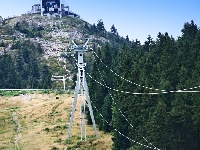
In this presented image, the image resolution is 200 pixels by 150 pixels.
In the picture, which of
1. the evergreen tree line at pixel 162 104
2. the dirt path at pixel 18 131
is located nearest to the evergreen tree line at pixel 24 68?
the dirt path at pixel 18 131

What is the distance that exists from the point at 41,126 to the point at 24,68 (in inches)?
2940

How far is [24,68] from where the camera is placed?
132 metres

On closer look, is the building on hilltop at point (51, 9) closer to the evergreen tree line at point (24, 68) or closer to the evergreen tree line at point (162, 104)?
the evergreen tree line at point (24, 68)

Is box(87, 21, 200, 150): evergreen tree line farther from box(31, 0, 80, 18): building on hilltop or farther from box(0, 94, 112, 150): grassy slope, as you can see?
box(31, 0, 80, 18): building on hilltop

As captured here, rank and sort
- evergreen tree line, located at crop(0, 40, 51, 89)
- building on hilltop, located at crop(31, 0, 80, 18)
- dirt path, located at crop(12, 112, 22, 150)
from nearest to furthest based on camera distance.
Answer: dirt path, located at crop(12, 112, 22, 150) < evergreen tree line, located at crop(0, 40, 51, 89) < building on hilltop, located at crop(31, 0, 80, 18)

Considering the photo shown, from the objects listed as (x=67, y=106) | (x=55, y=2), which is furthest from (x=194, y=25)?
(x=55, y=2)

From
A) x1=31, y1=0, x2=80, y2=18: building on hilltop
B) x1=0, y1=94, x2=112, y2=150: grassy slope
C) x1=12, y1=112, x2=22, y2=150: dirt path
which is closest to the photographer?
x1=0, y1=94, x2=112, y2=150: grassy slope

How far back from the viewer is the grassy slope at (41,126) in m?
48.2

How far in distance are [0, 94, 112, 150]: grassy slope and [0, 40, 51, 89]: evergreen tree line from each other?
1964cm

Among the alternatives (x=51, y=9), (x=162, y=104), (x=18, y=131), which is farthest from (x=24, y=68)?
(x=162, y=104)

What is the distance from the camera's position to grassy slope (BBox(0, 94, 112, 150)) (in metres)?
48.2

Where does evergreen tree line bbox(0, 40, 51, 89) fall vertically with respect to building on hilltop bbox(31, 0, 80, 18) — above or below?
below

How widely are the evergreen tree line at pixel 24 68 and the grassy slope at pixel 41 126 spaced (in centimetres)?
1964

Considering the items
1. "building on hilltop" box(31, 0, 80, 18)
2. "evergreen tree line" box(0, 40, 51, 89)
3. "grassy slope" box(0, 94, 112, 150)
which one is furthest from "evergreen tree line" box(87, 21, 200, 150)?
"building on hilltop" box(31, 0, 80, 18)
